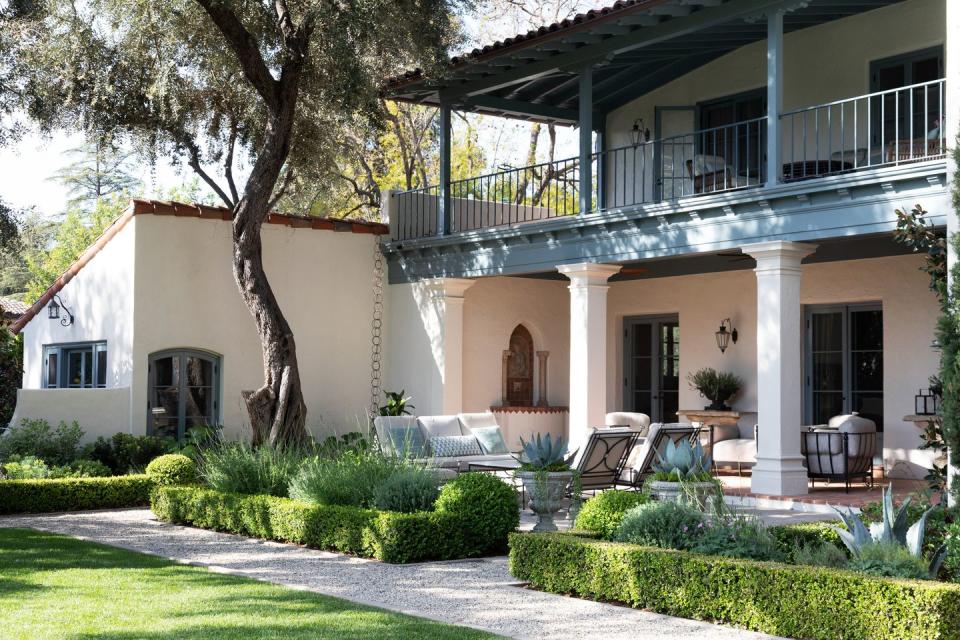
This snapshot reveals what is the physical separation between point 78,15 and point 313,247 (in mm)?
4663

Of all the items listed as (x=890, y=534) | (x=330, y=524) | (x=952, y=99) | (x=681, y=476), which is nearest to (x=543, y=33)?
(x=952, y=99)

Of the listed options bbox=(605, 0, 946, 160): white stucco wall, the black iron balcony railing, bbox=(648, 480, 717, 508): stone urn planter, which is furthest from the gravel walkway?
bbox=(605, 0, 946, 160): white stucco wall

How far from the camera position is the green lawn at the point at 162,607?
6051 millimetres

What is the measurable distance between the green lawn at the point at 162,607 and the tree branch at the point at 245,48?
685 centimetres

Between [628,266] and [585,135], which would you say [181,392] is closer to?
[585,135]

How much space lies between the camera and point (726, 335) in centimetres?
1634

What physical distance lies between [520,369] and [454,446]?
5.04m

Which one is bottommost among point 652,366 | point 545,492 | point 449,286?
point 545,492

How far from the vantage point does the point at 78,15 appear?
14.2 m

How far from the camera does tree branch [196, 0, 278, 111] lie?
1305 cm

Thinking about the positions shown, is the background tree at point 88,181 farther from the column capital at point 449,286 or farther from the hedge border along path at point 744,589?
the hedge border along path at point 744,589

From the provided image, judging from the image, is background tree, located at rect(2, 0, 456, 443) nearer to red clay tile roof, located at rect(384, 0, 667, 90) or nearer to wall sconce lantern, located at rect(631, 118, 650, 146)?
red clay tile roof, located at rect(384, 0, 667, 90)

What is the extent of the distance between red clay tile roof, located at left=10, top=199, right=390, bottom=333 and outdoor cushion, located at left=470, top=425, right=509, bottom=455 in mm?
4503

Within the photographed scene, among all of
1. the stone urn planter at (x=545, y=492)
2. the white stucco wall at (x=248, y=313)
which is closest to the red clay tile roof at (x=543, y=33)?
the white stucco wall at (x=248, y=313)
